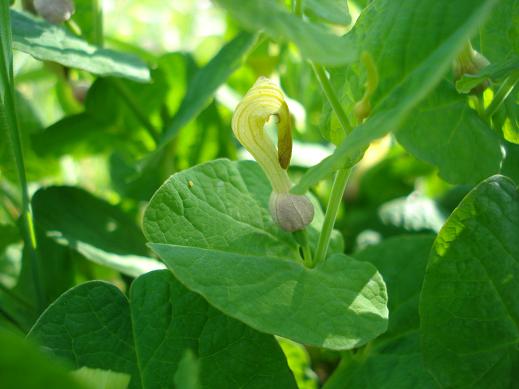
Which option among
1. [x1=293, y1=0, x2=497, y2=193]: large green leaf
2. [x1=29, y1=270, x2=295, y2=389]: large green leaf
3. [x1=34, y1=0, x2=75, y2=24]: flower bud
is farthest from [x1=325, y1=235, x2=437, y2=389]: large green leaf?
[x1=34, y1=0, x2=75, y2=24]: flower bud

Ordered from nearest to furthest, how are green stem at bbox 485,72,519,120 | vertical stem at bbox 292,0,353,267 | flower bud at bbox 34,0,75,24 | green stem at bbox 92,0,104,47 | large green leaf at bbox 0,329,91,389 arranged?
large green leaf at bbox 0,329,91,389 → vertical stem at bbox 292,0,353,267 → green stem at bbox 485,72,519,120 → flower bud at bbox 34,0,75,24 → green stem at bbox 92,0,104,47

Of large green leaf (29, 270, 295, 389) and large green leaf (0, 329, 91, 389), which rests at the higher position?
large green leaf (0, 329, 91, 389)

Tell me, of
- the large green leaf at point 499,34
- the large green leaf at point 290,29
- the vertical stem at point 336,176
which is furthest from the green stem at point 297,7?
the large green leaf at point 499,34

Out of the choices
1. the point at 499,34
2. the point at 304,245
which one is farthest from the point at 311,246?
the point at 499,34

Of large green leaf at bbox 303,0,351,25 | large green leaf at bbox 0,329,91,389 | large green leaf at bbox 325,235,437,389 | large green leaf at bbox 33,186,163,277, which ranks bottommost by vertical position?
large green leaf at bbox 33,186,163,277

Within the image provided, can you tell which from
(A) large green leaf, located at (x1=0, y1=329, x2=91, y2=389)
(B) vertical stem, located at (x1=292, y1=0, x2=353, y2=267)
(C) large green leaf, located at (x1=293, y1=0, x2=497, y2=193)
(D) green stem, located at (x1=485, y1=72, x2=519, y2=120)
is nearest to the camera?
(A) large green leaf, located at (x1=0, y1=329, x2=91, y2=389)

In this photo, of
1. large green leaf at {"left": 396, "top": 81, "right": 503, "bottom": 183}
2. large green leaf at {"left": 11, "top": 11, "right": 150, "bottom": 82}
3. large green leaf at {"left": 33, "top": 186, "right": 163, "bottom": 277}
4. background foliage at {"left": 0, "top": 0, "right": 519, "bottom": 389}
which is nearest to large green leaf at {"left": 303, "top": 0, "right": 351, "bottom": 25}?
background foliage at {"left": 0, "top": 0, "right": 519, "bottom": 389}

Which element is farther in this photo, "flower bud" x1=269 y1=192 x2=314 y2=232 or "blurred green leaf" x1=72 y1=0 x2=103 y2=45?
"blurred green leaf" x1=72 y1=0 x2=103 y2=45

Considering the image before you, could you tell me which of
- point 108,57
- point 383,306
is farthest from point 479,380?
point 108,57

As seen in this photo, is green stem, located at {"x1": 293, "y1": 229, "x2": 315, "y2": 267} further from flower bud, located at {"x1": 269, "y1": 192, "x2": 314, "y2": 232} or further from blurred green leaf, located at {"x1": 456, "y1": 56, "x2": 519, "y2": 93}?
blurred green leaf, located at {"x1": 456, "y1": 56, "x2": 519, "y2": 93}
